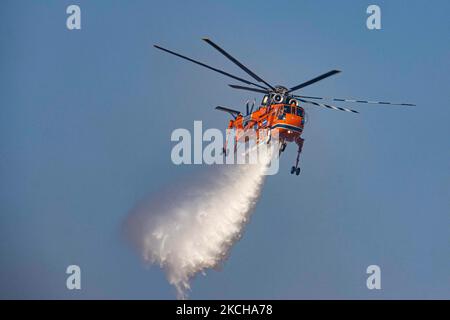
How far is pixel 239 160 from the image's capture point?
62156 mm

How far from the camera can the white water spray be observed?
59969 millimetres

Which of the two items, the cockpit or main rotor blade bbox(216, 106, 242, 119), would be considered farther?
main rotor blade bbox(216, 106, 242, 119)

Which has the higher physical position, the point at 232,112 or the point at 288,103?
the point at 288,103

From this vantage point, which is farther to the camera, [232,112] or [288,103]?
[232,112]

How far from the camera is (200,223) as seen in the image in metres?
61.2

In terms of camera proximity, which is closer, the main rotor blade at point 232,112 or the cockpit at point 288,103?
the cockpit at point 288,103

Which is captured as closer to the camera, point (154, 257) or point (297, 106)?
point (297, 106)

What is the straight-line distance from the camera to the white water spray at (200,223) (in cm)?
5997
